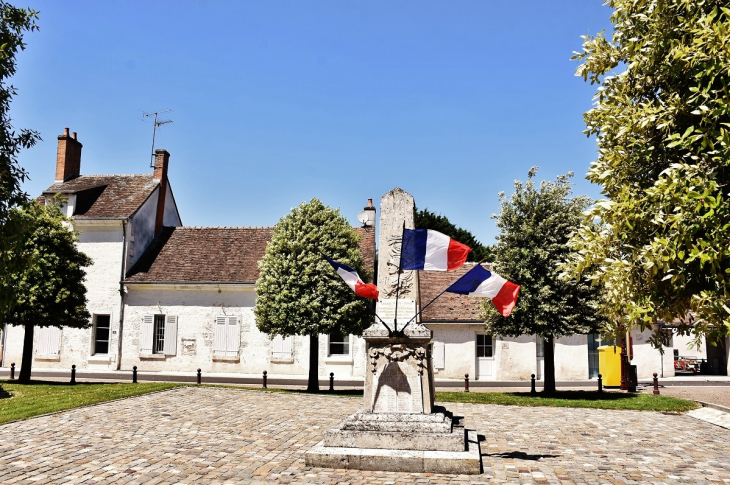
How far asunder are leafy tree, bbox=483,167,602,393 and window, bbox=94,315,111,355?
18.0m

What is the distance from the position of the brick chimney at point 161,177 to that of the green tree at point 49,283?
9727mm

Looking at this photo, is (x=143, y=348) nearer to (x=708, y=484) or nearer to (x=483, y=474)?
(x=483, y=474)

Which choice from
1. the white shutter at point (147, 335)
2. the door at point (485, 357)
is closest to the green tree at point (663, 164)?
the door at point (485, 357)

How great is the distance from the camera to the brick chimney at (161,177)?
29.5 metres

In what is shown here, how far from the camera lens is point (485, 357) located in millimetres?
25812

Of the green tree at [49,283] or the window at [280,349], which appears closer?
the green tree at [49,283]

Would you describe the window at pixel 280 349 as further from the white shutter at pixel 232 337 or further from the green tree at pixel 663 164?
the green tree at pixel 663 164

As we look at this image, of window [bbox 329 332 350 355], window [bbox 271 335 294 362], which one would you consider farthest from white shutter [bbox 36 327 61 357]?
window [bbox 329 332 350 355]

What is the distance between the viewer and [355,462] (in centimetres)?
823

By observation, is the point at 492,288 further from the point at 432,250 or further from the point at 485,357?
the point at 485,357

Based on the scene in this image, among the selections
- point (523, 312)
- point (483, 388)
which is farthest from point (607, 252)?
point (483, 388)

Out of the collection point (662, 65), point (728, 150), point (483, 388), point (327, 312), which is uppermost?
point (662, 65)

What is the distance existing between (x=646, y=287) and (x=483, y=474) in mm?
3323

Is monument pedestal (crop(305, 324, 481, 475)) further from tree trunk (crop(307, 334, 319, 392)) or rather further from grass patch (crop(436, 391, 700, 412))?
tree trunk (crop(307, 334, 319, 392))
